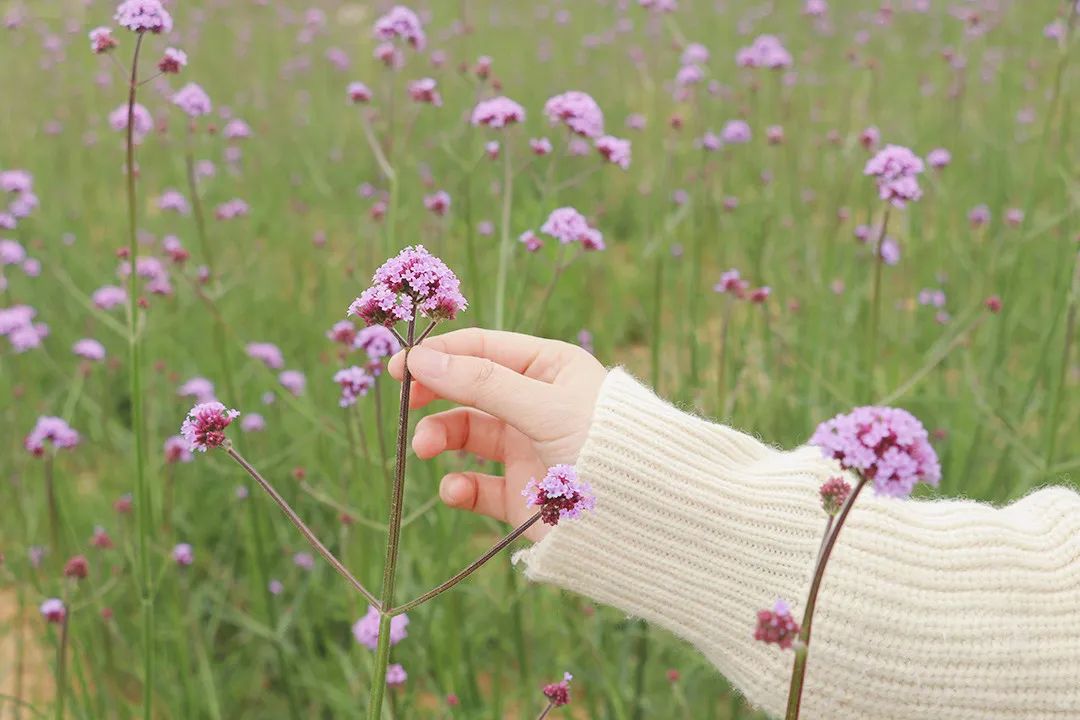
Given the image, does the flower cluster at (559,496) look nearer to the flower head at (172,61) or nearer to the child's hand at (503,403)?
the child's hand at (503,403)

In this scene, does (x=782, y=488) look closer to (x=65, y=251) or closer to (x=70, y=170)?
(x=65, y=251)

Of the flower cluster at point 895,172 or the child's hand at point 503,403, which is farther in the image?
the flower cluster at point 895,172

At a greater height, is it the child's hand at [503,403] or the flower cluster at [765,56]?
the flower cluster at [765,56]

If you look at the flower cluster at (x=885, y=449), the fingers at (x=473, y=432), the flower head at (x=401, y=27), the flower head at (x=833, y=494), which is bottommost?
the fingers at (x=473, y=432)

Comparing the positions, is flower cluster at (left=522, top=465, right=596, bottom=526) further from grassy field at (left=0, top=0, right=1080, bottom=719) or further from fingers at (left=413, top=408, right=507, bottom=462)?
grassy field at (left=0, top=0, right=1080, bottom=719)

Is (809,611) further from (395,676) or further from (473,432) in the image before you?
(395,676)

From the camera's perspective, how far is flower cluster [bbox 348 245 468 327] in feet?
2.76

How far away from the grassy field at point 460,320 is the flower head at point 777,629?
990mm

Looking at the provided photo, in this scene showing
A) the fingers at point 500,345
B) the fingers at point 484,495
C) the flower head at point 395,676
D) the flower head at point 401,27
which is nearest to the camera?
the fingers at point 500,345

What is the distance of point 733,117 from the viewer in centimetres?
484

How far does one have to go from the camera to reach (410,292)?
33.7 inches

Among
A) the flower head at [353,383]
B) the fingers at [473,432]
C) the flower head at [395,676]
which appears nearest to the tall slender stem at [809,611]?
the fingers at [473,432]

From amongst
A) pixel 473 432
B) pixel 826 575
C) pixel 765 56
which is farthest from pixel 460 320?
pixel 765 56

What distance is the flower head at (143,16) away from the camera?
1375 millimetres
